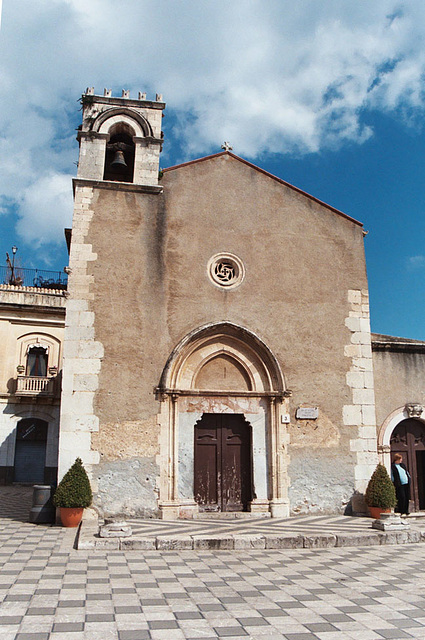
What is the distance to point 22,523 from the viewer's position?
1107 cm

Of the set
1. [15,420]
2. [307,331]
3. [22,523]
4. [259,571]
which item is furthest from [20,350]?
[259,571]

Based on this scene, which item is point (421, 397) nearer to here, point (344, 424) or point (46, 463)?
point (344, 424)

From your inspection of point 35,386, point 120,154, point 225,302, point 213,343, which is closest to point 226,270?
point 225,302

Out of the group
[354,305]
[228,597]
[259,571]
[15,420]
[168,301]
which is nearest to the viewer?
[228,597]

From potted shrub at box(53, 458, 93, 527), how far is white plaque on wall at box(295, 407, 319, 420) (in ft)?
16.0

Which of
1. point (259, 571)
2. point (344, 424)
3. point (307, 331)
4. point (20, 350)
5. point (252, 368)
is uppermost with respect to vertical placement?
point (20, 350)

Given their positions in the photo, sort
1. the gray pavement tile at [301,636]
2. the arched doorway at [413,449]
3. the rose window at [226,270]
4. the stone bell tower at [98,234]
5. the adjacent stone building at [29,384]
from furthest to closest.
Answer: the adjacent stone building at [29,384], the arched doorway at [413,449], the rose window at [226,270], the stone bell tower at [98,234], the gray pavement tile at [301,636]

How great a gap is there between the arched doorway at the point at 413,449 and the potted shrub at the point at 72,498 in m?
7.65

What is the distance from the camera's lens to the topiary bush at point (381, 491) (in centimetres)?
1144

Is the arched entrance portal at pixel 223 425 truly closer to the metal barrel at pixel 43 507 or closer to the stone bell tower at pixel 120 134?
the metal barrel at pixel 43 507

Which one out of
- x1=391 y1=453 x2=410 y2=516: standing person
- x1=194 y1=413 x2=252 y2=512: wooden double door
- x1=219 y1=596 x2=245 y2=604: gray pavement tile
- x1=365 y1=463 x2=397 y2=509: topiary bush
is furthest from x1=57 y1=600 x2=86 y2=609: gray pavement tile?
x1=391 y1=453 x2=410 y2=516: standing person

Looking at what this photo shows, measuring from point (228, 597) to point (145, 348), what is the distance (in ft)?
21.3

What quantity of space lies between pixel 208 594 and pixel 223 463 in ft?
19.7

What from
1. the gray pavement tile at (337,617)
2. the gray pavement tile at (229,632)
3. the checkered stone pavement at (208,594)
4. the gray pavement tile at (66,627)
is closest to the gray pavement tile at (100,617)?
the checkered stone pavement at (208,594)
